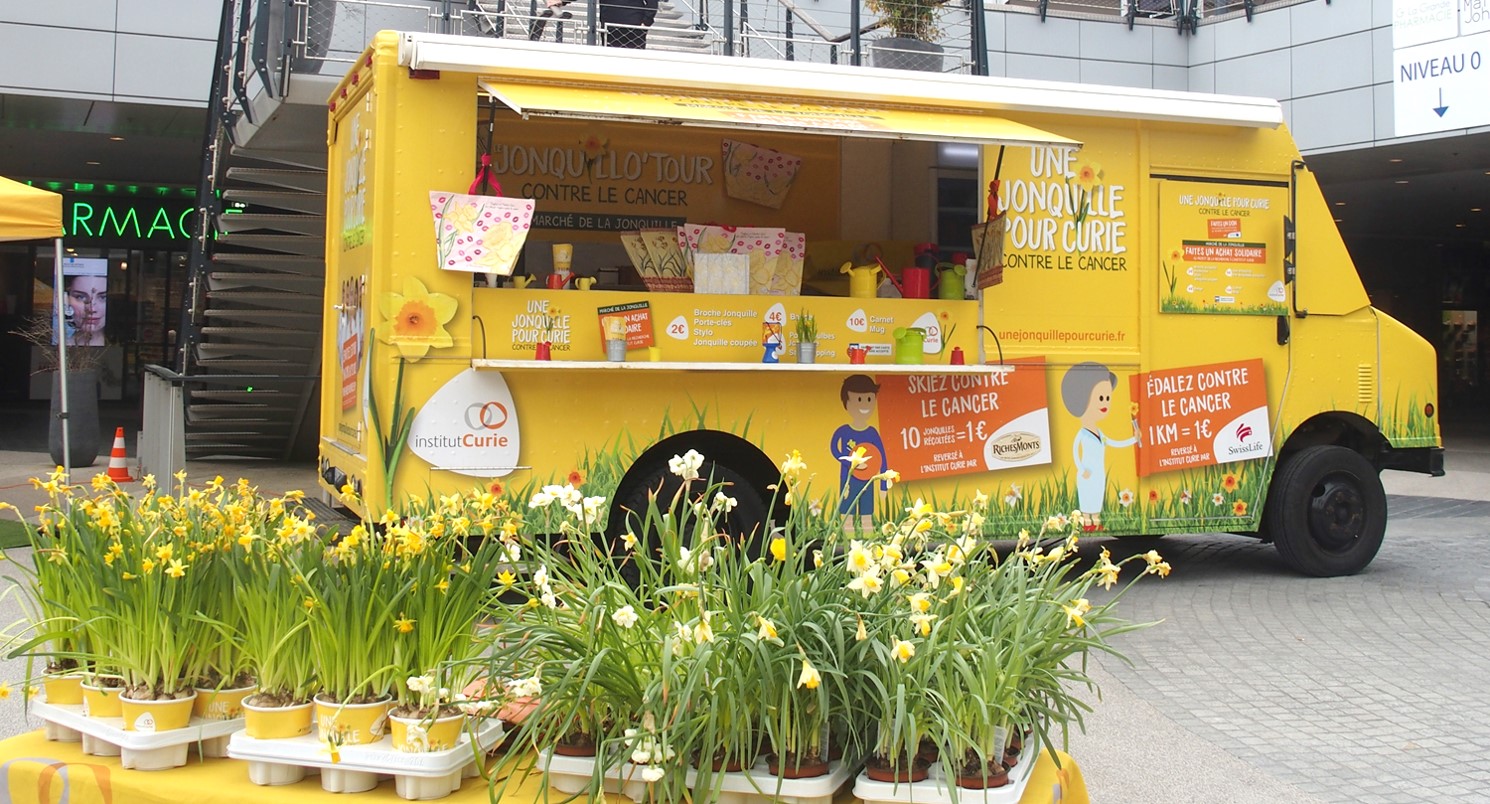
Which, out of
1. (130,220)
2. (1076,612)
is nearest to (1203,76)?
(130,220)

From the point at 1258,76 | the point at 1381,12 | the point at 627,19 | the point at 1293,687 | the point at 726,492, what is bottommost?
the point at 1293,687

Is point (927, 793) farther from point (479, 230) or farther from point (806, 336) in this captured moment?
Result: point (806, 336)

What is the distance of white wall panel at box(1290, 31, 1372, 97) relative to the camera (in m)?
19.8

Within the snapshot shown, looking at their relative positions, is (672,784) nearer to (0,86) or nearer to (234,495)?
(234,495)

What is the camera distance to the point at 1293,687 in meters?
6.39

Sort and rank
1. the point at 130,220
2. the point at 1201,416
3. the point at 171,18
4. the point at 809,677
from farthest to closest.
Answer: the point at 130,220 < the point at 171,18 < the point at 1201,416 < the point at 809,677

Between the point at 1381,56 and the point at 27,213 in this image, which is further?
the point at 1381,56

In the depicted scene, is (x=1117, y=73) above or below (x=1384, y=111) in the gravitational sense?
above

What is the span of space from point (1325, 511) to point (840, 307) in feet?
12.5

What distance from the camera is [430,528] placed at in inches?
142

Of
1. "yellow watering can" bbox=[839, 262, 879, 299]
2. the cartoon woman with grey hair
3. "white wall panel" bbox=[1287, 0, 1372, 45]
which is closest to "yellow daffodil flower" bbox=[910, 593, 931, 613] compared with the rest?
"yellow watering can" bbox=[839, 262, 879, 299]

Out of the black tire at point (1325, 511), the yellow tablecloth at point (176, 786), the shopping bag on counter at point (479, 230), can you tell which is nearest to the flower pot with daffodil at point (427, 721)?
the yellow tablecloth at point (176, 786)

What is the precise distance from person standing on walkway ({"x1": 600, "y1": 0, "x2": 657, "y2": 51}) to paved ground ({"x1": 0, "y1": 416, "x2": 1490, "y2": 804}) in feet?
19.9

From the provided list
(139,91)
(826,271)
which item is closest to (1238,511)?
(826,271)
